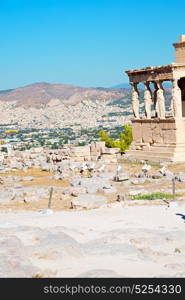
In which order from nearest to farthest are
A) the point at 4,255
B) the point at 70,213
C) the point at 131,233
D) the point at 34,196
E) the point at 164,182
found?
the point at 4,255 < the point at 131,233 < the point at 70,213 < the point at 34,196 < the point at 164,182

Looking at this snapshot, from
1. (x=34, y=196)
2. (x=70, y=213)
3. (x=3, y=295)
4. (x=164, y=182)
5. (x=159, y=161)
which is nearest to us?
(x=3, y=295)

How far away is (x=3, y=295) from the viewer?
778 centimetres

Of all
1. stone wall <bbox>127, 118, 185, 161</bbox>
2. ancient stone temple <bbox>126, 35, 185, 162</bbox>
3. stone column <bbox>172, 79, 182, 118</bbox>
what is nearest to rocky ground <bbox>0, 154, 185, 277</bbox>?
stone wall <bbox>127, 118, 185, 161</bbox>

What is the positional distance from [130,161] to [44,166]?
4086 mm

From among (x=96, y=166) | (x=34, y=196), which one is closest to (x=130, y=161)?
(x=96, y=166)

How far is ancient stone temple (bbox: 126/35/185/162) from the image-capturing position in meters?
23.7

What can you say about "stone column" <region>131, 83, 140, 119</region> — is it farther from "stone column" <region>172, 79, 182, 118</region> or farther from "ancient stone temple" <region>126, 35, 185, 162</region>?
"stone column" <region>172, 79, 182, 118</region>

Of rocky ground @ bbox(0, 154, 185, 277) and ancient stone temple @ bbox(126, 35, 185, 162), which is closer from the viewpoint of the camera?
rocky ground @ bbox(0, 154, 185, 277)

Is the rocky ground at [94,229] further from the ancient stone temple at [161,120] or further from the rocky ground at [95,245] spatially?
the ancient stone temple at [161,120]

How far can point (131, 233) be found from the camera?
38.1ft

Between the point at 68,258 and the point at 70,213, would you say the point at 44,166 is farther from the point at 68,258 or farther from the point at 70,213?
the point at 68,258

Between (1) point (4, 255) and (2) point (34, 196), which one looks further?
(2) point (34, 196)

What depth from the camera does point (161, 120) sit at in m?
24.7

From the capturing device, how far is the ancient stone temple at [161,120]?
77.7 feet
